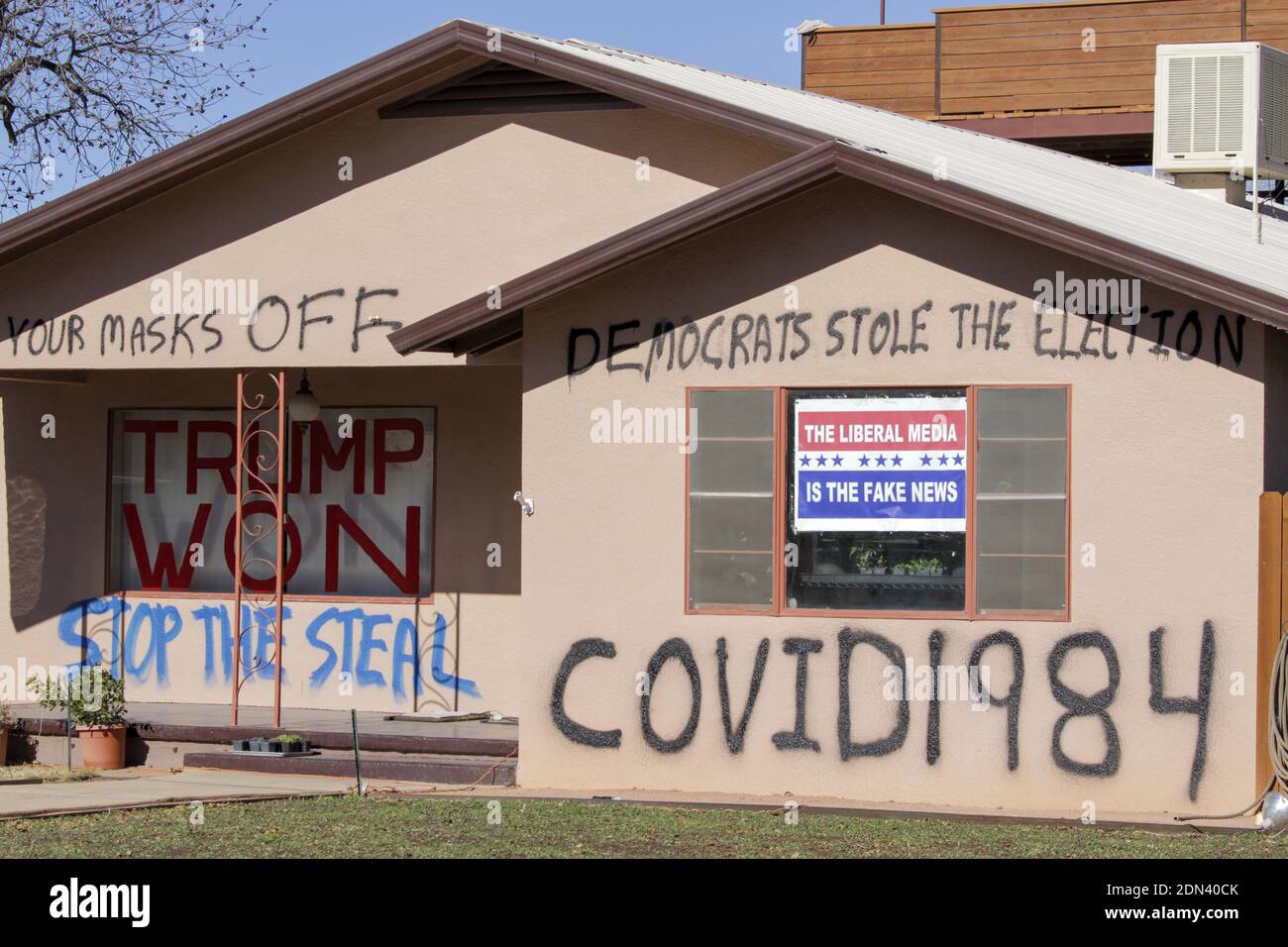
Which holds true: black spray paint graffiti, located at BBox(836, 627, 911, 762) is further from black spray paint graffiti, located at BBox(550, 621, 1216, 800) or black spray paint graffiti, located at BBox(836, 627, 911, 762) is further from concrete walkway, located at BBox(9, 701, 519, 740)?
concrete walkway, located at BBox(9, 701, 519, 740)

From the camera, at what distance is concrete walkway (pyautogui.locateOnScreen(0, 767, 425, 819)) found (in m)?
10.6

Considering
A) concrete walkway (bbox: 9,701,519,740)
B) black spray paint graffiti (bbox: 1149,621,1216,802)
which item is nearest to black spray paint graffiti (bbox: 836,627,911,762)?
black spray paint graffiti (bbox: 1149,621,1216,802)

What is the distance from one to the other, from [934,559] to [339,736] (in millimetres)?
4459

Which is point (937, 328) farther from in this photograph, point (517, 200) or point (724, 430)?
point (517, 200)

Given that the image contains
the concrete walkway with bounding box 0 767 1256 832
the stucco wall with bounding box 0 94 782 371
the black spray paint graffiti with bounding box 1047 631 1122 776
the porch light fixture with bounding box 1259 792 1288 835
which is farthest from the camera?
the stucco wall with bounding box 0 94 782 371

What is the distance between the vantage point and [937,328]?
1066 centimetres

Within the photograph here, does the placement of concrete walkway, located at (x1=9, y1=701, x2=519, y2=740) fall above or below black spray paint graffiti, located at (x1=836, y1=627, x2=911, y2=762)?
below

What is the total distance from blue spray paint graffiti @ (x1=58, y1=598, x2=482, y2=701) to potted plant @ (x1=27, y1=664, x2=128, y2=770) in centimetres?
107

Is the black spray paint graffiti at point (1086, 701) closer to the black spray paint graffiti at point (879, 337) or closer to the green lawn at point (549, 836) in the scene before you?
the green lawn at point (549, 836)

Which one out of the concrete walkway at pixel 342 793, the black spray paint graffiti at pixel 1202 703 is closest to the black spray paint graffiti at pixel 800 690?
the concrete walkway at pixel 342 793

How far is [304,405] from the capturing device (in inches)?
527

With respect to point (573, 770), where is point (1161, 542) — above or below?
above
